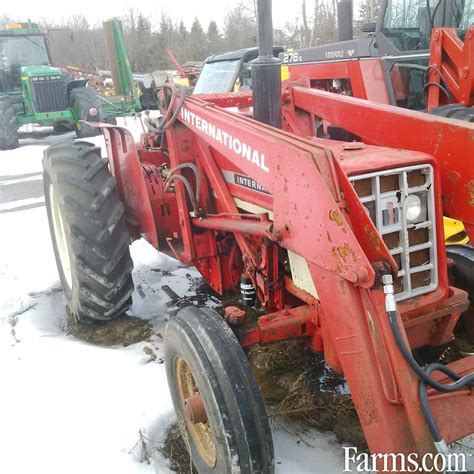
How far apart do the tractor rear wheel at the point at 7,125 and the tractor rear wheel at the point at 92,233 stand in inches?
386

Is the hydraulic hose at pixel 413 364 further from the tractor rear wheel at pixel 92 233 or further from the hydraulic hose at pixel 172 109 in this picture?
the tractor rear wheel at pixel 92 233

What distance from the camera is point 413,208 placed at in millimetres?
2209

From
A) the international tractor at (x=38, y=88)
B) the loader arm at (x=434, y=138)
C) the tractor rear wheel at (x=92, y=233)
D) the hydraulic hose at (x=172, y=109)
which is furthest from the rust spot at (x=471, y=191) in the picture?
the international tractor at (x=38, y=88)

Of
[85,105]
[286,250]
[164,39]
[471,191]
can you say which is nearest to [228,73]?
[85,105]

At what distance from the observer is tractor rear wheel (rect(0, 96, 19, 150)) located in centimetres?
1241

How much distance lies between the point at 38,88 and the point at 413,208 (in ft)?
42.2

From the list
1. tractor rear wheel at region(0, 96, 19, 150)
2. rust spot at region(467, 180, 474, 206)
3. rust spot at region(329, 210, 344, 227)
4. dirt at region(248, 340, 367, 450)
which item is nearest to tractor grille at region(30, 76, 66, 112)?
tractor rear wheel at region(0, 96, 19, 150)

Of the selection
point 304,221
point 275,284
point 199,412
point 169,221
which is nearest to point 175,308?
point 169,221

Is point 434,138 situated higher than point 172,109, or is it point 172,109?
point 172,109

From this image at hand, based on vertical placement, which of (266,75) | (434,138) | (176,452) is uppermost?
(266,75)

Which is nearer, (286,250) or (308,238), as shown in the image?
(308,238)

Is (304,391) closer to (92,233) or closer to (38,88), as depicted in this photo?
(92,233)

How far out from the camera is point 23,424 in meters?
2.76

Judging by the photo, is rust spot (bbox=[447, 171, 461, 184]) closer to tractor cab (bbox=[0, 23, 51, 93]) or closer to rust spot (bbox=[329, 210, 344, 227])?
rust spot (bbox=[329, 210, 344, 227])
